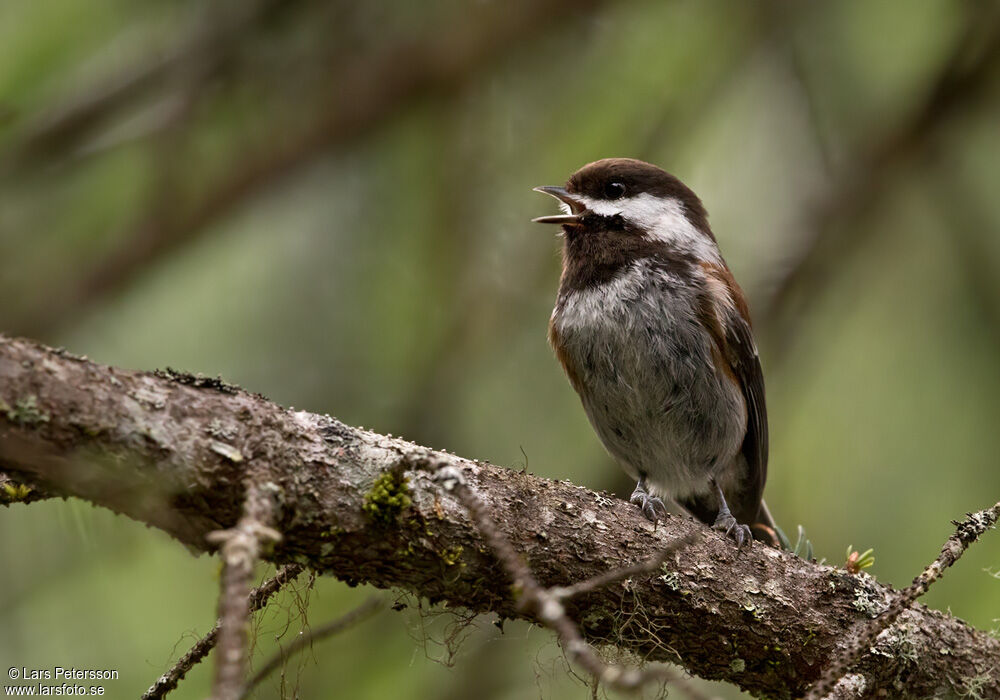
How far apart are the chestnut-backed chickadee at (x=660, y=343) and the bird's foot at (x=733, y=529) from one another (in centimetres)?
2

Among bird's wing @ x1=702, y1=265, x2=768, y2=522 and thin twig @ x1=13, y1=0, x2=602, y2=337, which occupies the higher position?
thin twig @ x1=13, y1=0, x2=602, y2=337

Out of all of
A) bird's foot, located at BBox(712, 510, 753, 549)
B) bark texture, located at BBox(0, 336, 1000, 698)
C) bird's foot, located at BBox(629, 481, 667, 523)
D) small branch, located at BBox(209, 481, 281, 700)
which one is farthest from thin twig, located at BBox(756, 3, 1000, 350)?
small branch, located at BBox(209, 481, 281, 700)

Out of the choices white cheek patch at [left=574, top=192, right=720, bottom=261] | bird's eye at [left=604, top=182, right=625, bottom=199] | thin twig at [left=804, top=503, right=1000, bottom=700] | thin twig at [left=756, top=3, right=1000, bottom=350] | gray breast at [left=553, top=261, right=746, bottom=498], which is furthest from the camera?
thin twig at [left=756, top=3, right=1000, bottom=350]

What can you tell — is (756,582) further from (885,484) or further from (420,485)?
(885,484)

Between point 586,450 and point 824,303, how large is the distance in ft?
4.50

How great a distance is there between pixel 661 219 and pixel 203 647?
2552mm

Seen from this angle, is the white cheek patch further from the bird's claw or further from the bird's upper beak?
the bird's claw

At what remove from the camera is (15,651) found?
3.53 m

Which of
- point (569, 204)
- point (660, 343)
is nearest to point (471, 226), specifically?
point (569, 204)

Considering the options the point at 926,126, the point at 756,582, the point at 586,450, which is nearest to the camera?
the point at 756,582

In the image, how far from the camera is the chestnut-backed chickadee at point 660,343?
367cm

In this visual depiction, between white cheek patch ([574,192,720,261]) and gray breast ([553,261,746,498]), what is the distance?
0.79ft

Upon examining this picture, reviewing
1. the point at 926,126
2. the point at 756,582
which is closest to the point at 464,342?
the point at 756,582

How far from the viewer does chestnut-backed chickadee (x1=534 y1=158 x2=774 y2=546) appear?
3674 mm
